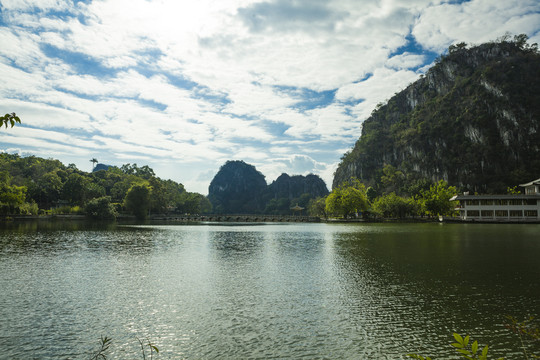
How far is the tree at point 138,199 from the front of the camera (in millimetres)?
127688

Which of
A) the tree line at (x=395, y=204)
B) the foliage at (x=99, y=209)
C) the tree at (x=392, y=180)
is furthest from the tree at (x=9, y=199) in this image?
the tree at (x=392, y=180)

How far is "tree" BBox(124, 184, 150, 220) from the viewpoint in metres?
128

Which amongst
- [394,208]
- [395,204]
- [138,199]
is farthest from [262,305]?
[138,199]

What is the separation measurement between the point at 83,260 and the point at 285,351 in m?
25.1

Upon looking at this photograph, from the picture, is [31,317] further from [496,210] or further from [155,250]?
[496,210]

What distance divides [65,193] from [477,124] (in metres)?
173

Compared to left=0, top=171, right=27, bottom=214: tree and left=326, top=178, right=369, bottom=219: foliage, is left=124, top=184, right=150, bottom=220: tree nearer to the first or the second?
left=0, top=171, right=27, bottom=214: tree

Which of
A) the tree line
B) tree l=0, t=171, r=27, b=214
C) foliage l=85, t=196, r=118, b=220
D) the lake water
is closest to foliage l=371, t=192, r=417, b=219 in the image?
the tree line

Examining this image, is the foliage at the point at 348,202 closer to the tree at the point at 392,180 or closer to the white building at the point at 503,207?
the white building at the point at 503,207

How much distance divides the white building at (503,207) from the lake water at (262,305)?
252ft

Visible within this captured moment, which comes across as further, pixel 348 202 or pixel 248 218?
pixel 248 218

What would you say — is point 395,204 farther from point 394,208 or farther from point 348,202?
point 348,202

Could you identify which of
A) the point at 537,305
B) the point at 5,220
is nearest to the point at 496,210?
the point at 537,305

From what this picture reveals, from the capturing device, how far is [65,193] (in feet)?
411
